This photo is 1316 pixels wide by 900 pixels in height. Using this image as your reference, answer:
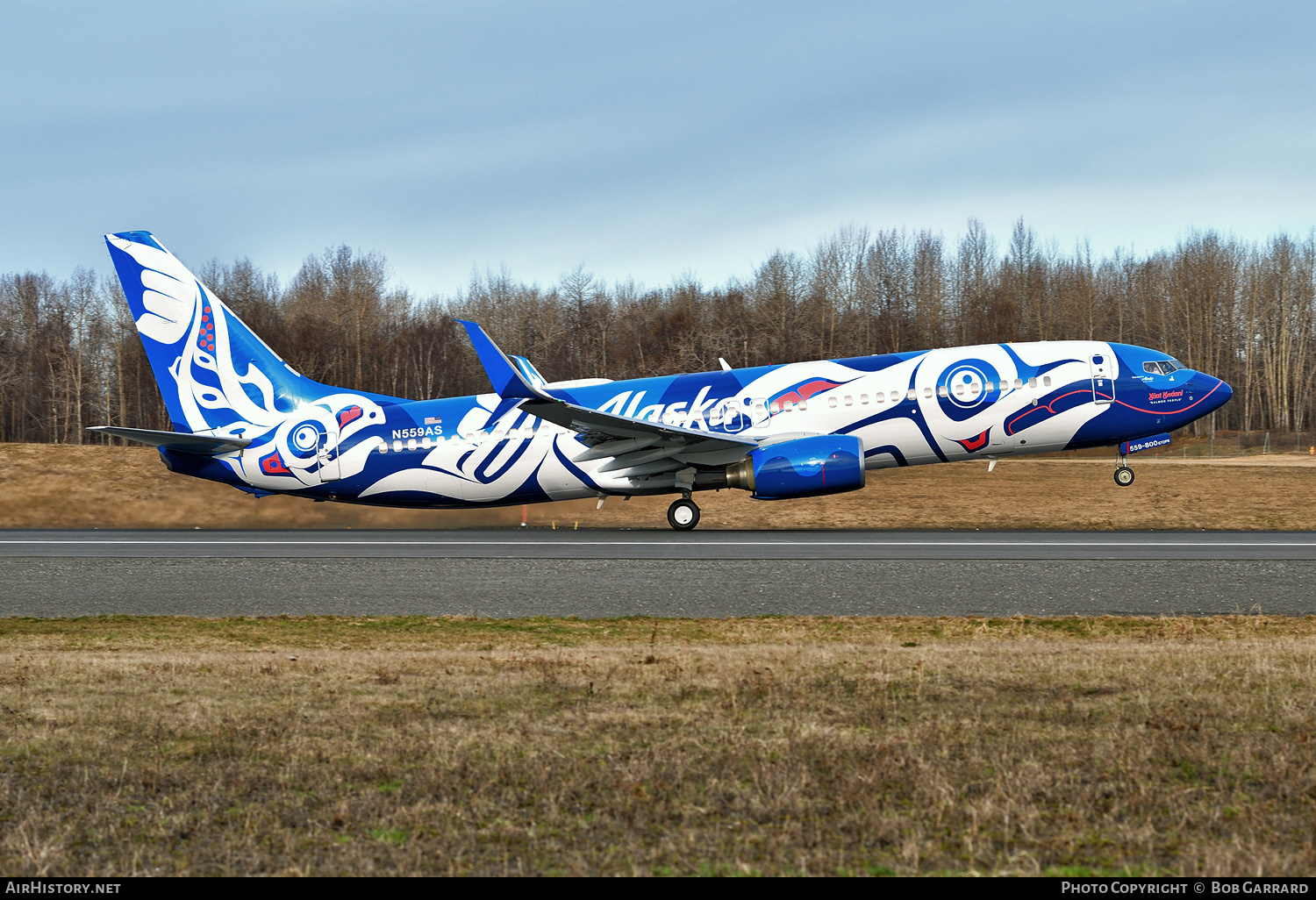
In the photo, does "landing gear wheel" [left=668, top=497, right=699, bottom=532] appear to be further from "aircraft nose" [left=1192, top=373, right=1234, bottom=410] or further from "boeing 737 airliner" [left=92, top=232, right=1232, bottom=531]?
"aircraft nose" [left=1192, top=373, right=1234, bottom=410]

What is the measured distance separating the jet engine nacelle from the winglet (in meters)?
5.31

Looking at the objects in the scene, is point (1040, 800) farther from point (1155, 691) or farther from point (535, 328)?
point (535, 328)

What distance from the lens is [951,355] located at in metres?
25.9

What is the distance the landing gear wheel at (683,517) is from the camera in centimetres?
2677

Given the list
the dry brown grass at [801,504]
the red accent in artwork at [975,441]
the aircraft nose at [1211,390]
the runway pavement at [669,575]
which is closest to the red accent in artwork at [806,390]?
the red accent in artwork at [975,441]

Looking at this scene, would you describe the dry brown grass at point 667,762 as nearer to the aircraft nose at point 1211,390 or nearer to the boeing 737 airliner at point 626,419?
the boeing 737 airliner at point 626,419

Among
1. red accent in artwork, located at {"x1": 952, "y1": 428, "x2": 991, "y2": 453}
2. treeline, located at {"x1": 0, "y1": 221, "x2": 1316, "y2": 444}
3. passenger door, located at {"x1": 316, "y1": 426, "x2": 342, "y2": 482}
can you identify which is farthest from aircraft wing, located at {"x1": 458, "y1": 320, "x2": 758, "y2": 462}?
treeline, located at {"x1": 0, "y1": 221, "x2": 1316, "y2": 444}

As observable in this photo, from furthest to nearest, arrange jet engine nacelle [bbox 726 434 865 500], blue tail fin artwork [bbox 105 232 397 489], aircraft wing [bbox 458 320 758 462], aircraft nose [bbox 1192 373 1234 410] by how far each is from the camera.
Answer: blue tail fin artwork [bbox 105 232 397 489]
aircraft nose [bbox 1192 373 1234 410]
jet engine nacelle [bbox 726 434 865 500]
aircraft wing [bbox 458 320 758 462]

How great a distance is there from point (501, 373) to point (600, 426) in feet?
8.98

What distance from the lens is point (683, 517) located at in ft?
87.9

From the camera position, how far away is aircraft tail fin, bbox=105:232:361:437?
1116 inches

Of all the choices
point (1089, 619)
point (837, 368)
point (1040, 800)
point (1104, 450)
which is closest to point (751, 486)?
point (837, 368)

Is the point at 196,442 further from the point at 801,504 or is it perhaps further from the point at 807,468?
the point at 801,504

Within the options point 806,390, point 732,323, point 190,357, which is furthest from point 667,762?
point 732,323
